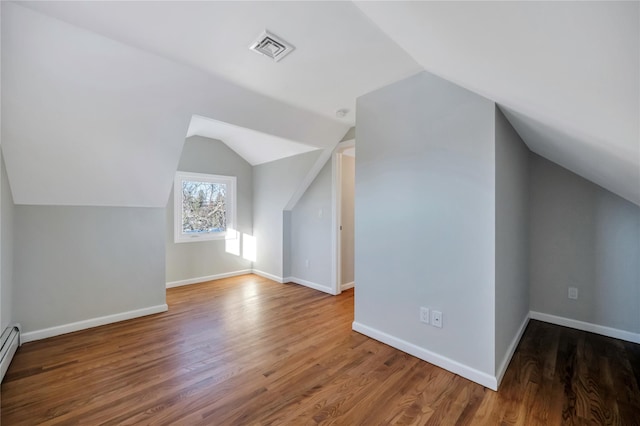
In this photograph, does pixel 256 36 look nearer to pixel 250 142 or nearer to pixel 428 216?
pixel 428 216

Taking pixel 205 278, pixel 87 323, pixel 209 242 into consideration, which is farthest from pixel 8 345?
pixel 209 242

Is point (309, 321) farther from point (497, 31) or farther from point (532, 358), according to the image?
point (497, 31)

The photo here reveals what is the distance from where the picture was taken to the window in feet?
13.9

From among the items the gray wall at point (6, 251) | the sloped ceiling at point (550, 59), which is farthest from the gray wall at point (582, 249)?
the gray wall at point (6, 251)

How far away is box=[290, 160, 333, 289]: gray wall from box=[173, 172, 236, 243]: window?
126 centimetres

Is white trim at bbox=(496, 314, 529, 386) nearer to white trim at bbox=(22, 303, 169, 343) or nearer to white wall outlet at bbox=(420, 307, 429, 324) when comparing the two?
white wall outlet at bbox=(420, 307, 429, 324)

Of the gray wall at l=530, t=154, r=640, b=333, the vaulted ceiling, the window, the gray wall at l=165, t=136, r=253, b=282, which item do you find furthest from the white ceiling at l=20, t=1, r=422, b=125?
the window

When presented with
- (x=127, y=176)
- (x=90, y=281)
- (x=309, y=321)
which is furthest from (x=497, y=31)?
(x=90, y=281)

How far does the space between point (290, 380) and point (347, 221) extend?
8.23 ft

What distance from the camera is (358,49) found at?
1.85 meters

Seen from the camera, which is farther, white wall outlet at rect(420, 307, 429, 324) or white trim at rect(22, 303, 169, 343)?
white trim at rect(22, 303, 169, 343)

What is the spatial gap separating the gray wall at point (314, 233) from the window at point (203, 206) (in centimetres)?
126

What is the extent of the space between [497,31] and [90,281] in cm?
375

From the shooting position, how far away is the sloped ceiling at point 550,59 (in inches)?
27.4
